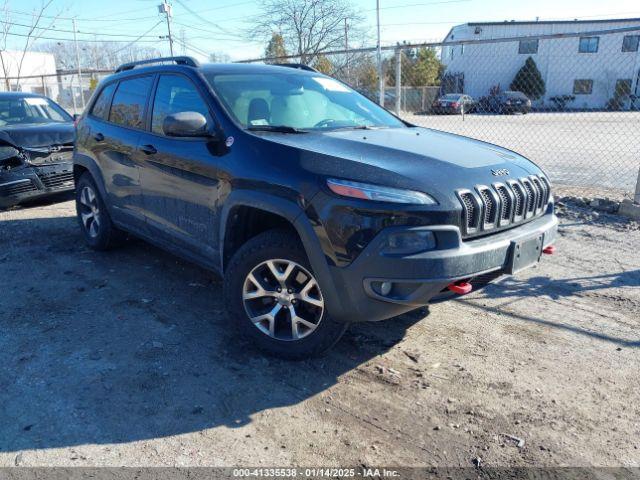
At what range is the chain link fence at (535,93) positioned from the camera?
31.2 feet

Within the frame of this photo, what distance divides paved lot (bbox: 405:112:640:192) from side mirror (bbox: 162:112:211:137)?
6.97 meters

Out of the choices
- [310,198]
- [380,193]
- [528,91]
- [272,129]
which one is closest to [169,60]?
[272,129]

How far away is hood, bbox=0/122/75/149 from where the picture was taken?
6945mm

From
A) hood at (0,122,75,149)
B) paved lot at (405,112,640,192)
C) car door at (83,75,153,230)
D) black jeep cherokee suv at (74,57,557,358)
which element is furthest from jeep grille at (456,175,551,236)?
hood at (0,122,75,149)

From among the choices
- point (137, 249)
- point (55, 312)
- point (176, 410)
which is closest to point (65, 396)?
point (176, 410)

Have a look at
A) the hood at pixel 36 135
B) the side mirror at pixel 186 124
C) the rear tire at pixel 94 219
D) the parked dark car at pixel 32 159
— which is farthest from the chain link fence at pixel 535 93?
the parked dark car at pixel 32 159

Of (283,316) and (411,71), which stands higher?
(411,71)

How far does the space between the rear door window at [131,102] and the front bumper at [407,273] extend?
256 cm

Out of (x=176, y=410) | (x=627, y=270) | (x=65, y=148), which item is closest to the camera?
(x=176, y=410)

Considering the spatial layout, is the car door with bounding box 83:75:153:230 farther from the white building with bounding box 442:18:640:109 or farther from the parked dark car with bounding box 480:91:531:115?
the white building with bounding box 442:18:640:109

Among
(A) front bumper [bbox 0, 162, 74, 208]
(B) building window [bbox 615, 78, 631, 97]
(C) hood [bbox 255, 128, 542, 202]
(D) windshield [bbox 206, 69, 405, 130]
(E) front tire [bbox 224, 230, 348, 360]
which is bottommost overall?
(E) front tire [bbox 224, 230, 348, 360]

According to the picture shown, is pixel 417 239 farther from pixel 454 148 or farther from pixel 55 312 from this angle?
pixel 55 312

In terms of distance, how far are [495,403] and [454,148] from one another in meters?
1.65

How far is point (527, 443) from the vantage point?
98.1 inches
